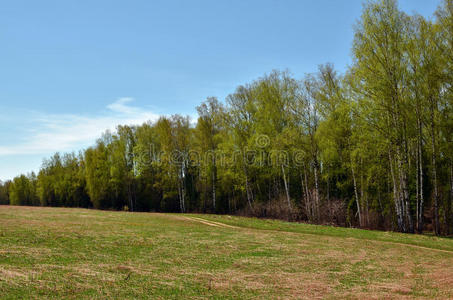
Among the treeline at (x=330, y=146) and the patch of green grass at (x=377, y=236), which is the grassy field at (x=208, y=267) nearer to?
the patch of green grass at (x=377, y=236)

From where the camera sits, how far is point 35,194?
256 ft

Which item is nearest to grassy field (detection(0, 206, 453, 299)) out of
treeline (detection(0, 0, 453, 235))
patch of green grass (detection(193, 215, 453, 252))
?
patch of green grass (detection(193, 215, 453, 252))

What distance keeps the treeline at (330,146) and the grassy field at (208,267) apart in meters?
9.34

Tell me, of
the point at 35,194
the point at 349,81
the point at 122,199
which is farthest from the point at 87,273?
the point at 35,194

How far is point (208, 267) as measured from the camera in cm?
995

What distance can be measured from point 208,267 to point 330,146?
21497 mm

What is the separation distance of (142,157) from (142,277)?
42.0m

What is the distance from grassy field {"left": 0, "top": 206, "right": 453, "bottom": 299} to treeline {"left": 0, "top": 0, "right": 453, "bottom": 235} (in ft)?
30.7

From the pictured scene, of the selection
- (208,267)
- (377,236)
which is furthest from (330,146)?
(208,267)

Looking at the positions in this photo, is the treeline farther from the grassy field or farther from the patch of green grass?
the grassy field

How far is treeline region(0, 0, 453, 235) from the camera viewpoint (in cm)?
2162

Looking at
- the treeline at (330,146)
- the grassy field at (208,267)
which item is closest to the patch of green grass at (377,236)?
the grassy field at (208,267)

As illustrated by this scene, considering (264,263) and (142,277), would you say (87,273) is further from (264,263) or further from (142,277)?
(264,263)

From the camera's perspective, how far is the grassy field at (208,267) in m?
7.61
